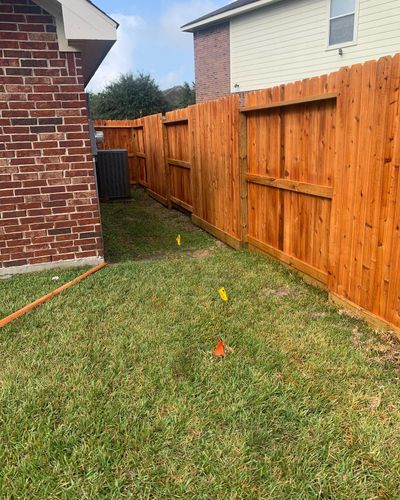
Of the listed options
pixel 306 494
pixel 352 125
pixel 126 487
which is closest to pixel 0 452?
pixel 126 487

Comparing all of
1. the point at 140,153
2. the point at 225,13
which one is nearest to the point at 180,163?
the point at 140,153

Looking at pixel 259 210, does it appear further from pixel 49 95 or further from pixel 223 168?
pixel 49 95

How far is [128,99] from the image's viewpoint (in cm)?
2950

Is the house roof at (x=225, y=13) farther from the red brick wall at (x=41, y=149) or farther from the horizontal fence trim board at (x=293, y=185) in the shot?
the red brick wall at (x=41, y=149)

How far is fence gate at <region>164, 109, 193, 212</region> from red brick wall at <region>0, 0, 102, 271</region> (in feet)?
10.6

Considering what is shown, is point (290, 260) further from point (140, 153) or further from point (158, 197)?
point (140, 153)

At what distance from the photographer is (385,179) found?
3.14 metres

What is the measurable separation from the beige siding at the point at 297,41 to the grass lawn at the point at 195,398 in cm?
861

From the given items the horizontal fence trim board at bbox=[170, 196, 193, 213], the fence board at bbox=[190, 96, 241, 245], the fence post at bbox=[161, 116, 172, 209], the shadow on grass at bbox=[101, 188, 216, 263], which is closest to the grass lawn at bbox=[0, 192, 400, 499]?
the shadow on grass at bbox=[101, 188, 216, 263]

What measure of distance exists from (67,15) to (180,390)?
402 cm

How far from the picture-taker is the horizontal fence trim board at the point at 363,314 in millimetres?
3307

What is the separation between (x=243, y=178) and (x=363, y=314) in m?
2.85

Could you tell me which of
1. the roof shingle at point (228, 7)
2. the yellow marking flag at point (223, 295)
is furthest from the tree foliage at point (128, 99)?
the yellow marking flag at point (223, 295)

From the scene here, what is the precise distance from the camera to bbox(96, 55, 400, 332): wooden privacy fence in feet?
10.4
